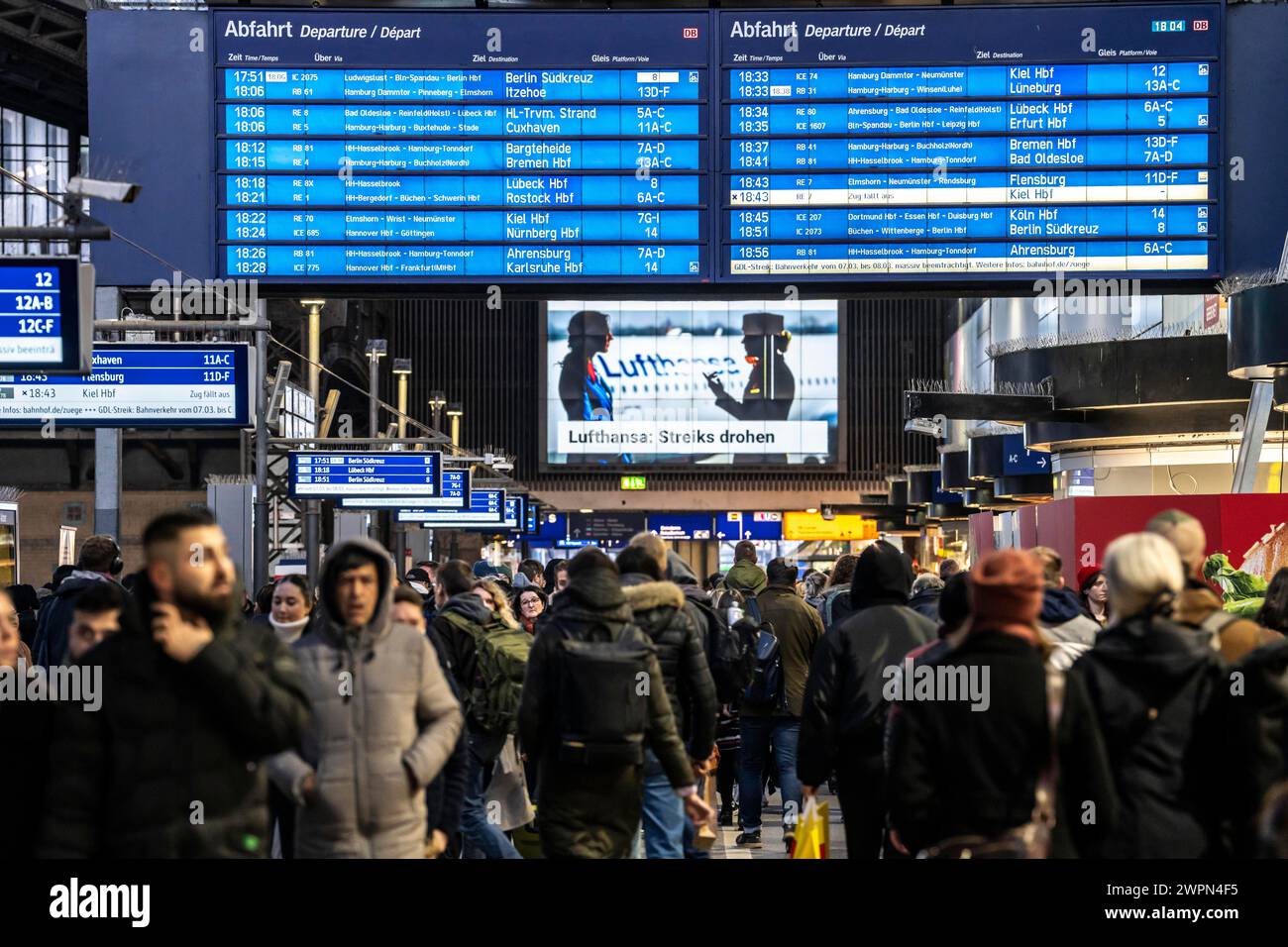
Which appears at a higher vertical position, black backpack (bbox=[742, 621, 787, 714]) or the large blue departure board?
the large blue departure board

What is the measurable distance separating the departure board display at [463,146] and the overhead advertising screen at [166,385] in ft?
3.80

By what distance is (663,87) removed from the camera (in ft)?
42.4

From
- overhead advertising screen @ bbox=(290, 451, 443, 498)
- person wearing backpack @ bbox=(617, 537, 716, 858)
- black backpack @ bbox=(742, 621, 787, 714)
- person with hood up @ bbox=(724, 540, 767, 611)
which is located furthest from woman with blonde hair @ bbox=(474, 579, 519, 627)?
overhead advertising screen @ bbox=(290, 451, 443, 498)

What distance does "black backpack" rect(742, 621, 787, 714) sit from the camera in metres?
10.8

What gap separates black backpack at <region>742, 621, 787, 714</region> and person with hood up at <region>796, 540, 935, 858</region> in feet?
12.3

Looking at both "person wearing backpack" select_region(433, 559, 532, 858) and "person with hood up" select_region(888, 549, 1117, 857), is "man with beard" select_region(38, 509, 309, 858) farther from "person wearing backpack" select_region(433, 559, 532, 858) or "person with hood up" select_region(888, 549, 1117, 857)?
"person wearing backpack" select_region(433, 559, 532, 858)

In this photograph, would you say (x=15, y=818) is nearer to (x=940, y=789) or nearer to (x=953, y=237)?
(x=940, y=789)

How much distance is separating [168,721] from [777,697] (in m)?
7.06

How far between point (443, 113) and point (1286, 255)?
5.94 m

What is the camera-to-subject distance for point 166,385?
1363 centimetres

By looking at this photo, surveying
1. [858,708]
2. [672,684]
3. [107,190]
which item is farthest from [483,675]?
[107,190]

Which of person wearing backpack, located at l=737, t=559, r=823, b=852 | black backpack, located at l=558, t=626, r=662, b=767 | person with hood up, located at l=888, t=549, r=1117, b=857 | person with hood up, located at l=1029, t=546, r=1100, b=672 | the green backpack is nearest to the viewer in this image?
person with hood up, located at l=888, t=549, r=1117, b=857

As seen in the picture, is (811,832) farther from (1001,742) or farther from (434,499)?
(434,499)

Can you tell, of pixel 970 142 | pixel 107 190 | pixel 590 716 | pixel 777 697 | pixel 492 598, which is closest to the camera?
pixel 590 716
